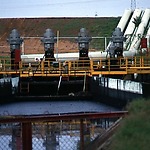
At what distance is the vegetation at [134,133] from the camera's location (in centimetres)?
620

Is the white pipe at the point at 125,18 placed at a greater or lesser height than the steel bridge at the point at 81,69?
greater

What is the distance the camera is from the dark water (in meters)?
22.7

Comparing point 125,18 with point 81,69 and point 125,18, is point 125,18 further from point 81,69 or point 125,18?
point 81,69

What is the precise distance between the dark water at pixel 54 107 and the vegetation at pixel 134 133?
15.1 metres

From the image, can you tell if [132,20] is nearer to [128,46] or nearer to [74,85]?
[128,46]

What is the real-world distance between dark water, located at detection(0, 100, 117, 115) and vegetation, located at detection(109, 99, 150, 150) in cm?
1508

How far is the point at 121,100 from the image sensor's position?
23.6 m

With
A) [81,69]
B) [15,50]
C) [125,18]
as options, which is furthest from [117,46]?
[125,18]

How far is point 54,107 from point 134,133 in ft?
58.6

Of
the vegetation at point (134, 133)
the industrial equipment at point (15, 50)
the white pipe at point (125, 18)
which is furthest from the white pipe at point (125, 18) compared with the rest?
the vegetation at point (134, 133)

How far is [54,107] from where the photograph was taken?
24406 mm

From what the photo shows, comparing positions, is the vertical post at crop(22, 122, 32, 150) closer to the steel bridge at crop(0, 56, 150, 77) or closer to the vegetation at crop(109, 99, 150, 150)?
the vegetation at crop(109, 99, 150, 150)

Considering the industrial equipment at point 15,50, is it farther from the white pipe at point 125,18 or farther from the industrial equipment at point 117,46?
the white pipe at point 125,18

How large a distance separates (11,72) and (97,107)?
6.31 meters
